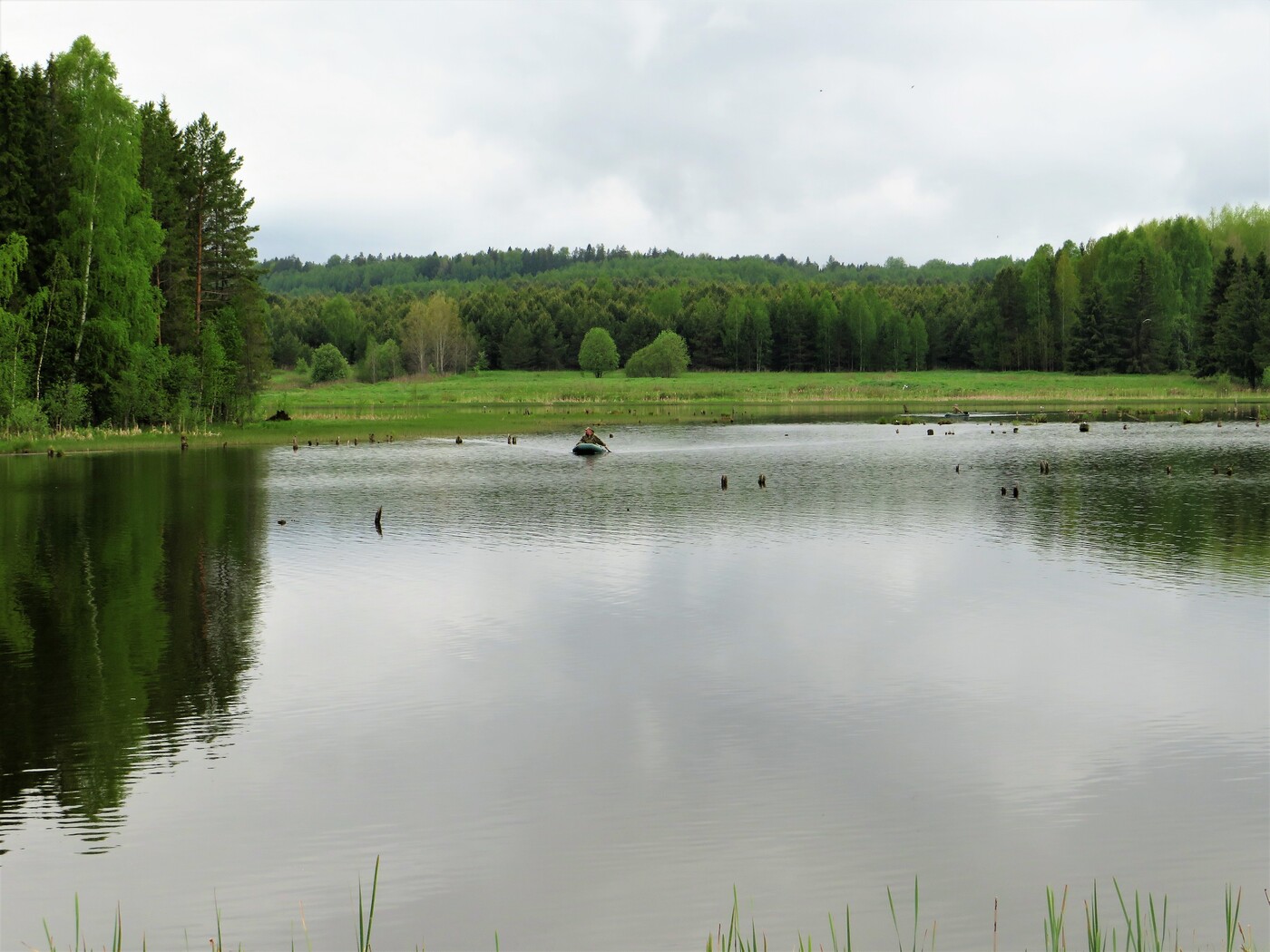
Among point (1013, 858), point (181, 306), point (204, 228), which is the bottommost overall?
point (1013, 858)

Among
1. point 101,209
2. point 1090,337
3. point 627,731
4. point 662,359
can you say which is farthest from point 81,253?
point 1090,337

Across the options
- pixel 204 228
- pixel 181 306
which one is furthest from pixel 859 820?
pixel 204 228

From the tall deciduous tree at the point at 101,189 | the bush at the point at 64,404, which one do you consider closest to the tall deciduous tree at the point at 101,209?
the tall deciduous tree at the point at 101,189

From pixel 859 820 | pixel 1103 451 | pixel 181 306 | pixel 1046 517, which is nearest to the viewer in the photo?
pixel 859 820

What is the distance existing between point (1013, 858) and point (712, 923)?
3.13 metres

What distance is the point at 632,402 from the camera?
138 metres

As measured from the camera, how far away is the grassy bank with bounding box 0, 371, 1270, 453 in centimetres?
8556

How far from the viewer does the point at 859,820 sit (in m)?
11.9

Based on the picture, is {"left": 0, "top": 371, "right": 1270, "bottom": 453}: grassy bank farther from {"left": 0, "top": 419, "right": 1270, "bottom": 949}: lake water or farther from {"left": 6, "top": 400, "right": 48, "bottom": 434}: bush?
{"left": 0, "top": 419, "right": 1270, "bottom": 949}: lake water

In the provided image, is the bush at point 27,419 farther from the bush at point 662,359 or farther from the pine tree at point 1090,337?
the pine tree at point 1090,337

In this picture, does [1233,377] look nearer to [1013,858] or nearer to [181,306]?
[181,306]

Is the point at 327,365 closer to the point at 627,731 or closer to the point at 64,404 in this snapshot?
the point at 64,404

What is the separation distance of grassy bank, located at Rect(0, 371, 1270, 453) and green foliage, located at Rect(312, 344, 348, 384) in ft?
16.3

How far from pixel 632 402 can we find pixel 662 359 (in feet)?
168
